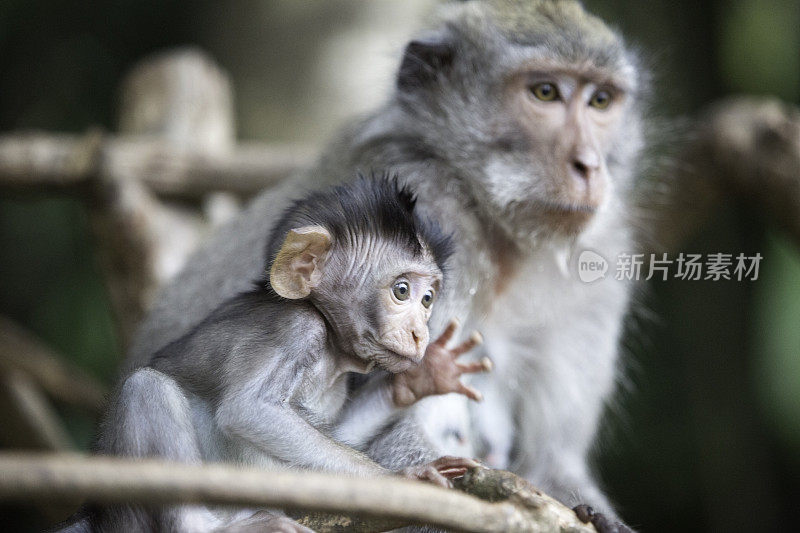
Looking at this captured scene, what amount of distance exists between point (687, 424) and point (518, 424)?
16.0 ft

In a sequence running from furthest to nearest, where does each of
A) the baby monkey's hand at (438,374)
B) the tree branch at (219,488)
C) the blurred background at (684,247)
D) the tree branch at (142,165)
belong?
the blurred background at (684,247), the tree branch at (142,165), the baby monkey's hand at (438,374), the tree branch at (219,488)

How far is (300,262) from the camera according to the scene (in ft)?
8.73

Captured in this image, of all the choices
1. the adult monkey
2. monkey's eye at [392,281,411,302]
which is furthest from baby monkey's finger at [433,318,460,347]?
monkey's eye at [392,281,411,302]

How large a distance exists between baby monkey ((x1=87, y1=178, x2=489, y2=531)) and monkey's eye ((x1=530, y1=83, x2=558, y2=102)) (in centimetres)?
94

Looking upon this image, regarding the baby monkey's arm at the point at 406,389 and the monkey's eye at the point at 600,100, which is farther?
the monkey's eye at the point at 600,100

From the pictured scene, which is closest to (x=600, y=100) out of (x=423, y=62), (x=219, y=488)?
(x=423, y=62)

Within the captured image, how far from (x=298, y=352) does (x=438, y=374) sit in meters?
0.61

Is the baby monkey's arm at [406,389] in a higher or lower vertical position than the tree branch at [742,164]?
lower

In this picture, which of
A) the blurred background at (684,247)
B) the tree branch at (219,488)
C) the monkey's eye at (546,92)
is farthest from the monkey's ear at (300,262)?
the blurred background at (684,247)

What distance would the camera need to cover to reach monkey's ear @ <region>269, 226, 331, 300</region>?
Result: 260 cm

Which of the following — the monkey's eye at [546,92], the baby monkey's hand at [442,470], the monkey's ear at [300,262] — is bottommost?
the baby monkey's hand at [442,470]

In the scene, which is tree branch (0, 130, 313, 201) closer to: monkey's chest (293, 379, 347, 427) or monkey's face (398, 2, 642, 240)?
monkey's face (398, 2, 642, 240)

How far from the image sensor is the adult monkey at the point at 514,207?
341 cm

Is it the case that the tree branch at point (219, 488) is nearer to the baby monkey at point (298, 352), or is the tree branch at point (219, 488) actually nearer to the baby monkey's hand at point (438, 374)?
the baby monkey at point (298, 352)
